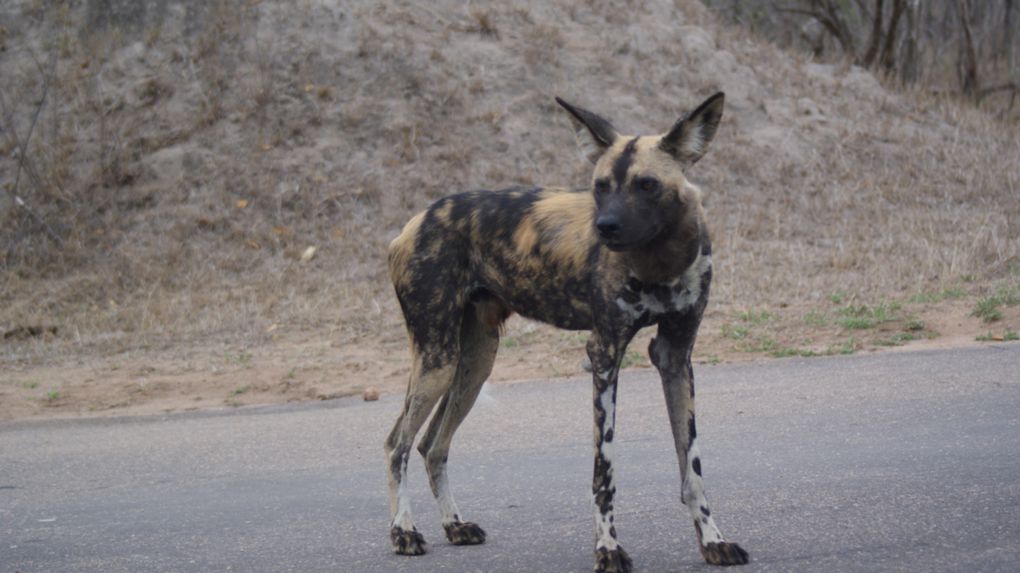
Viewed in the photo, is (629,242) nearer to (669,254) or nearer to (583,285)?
(669,254)

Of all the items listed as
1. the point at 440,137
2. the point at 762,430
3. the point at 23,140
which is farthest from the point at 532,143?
the point at 762,430

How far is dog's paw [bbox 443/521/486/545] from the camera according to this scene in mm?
4734

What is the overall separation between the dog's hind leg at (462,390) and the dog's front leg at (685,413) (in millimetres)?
866

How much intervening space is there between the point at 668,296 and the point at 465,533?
133 cm

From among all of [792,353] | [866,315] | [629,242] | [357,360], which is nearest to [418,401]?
Answer: [629,242]

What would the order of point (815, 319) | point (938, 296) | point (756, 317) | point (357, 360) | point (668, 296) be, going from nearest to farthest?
1. point (668, 296)
2. point (815, 319)
3. point (357, 360)
4. point (756, 317)
5. point (938, 296)

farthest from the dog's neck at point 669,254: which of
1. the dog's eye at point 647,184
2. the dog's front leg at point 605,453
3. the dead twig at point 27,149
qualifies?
the dead twig at point 27,149

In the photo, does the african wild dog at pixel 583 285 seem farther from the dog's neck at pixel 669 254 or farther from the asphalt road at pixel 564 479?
the asphalt road at pixel 564 479

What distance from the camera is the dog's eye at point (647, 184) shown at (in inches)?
165

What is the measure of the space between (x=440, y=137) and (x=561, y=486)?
10.8 metres

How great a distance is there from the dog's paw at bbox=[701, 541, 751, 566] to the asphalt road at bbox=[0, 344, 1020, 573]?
96 millimetres

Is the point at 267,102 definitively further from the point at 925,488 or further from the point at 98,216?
the point at 925,488

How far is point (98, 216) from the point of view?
1489 cm

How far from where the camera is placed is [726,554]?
4145 mm
